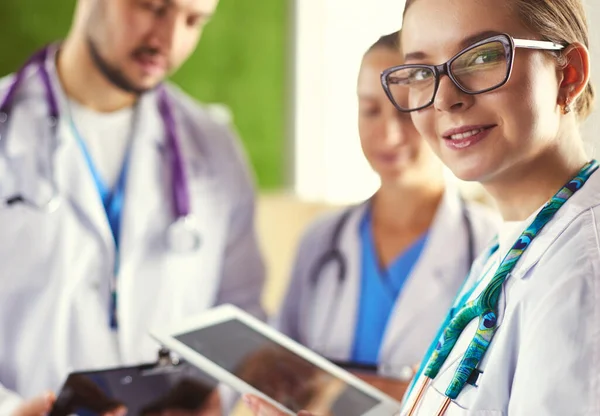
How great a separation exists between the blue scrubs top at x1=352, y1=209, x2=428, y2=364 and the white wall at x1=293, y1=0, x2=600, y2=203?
0.36ft

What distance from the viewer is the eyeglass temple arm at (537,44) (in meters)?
0.59

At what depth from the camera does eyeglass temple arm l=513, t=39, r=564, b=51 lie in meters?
0.59

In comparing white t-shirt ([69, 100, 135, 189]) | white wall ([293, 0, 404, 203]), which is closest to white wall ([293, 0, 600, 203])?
white wall ([293, 0, 404, 203])

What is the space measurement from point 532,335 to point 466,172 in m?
0.17

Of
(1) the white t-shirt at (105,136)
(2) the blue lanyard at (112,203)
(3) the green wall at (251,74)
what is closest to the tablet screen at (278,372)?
(2) the blue lanyard at (112,203)

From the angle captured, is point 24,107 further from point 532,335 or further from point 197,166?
point 532,335

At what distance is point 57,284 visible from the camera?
1.07 metres

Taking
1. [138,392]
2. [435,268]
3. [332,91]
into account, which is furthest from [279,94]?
[138,392]

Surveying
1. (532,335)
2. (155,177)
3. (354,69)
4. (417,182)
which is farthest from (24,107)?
(532,335)

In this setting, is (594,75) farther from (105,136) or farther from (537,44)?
(105,136)

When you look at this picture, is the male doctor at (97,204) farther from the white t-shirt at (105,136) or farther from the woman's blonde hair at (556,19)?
the woman's blonde hair at (556,19)

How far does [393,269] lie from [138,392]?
431 millimetres

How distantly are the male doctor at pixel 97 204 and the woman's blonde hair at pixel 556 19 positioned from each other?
25.3 inches

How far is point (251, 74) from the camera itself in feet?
6.50
